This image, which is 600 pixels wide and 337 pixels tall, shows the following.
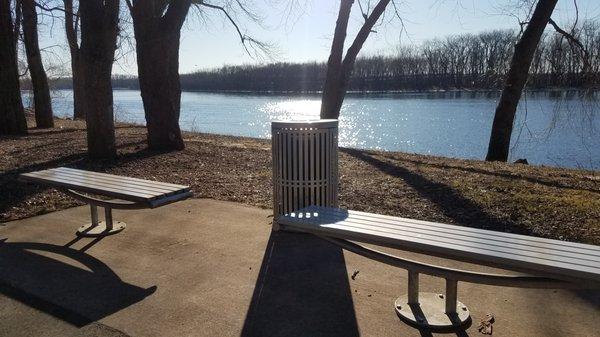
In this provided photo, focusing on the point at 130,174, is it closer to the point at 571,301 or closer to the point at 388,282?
the point at 388,282

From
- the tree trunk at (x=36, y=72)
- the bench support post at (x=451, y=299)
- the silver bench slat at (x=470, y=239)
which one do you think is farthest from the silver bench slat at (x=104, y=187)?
the tree trunk at (x=36, y=72)

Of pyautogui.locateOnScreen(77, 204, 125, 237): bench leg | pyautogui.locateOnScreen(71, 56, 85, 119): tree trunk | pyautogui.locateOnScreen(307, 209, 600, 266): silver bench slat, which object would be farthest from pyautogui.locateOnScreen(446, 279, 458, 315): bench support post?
pyautogui.locateOnScreen(71, 56, 85, 119): tree trunk

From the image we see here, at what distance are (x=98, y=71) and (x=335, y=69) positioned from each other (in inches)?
286

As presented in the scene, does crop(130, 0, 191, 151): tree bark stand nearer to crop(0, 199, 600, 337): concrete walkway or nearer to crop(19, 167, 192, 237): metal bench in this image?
crop(19, 167, 192, 237): metal bench

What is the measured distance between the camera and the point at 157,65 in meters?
9.88

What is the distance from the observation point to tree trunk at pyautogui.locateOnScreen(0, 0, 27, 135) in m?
12.6

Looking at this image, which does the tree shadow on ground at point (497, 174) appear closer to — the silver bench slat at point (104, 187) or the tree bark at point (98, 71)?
the silver bench slat at point (104, 187)

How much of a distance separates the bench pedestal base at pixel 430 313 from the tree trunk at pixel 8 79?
12297mm

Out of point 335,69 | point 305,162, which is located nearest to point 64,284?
point 305,162

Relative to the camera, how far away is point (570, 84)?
46.4 ft

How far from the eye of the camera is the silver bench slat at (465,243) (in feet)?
8.84

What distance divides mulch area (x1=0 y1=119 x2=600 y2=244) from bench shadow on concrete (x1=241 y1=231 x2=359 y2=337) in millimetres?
1653

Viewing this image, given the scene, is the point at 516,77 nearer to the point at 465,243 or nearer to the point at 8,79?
the point at 465,243

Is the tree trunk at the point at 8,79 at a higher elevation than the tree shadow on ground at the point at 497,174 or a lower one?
higher
